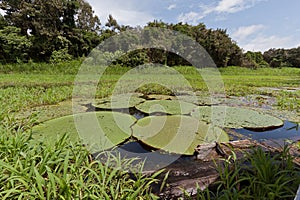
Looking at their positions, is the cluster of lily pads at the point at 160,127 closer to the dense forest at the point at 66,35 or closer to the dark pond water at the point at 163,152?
the dark pond water at the point at 163,152

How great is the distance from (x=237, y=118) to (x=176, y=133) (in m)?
1.36

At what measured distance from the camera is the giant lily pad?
228 centimetres

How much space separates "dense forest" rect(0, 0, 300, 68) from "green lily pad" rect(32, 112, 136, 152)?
7.61 metres

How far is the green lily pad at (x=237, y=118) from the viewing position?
3.06m

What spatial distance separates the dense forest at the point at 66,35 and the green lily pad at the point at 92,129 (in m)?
7.61

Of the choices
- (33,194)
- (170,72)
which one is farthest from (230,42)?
(33,194)

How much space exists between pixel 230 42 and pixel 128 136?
1389 centimetres

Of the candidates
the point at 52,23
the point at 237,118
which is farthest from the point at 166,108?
the point at 52,23

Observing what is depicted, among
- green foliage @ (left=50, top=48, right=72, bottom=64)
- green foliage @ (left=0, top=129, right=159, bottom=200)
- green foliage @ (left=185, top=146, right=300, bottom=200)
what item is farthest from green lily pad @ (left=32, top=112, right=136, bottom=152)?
green foliage @ (left=50, top=48, right=72, bottom=64)

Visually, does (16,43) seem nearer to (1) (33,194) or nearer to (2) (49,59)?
(2) (49,59)

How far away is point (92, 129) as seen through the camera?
2.59m

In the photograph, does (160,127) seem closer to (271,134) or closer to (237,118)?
(237,118)

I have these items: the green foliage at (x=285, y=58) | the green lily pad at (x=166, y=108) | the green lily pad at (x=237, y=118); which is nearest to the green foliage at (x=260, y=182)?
the green lily pad at (x=237, y=118)

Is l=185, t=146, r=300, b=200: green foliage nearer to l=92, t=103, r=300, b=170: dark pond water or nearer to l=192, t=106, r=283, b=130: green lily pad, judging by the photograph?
l=92, t=103, r=300, b=170: dark pond water
